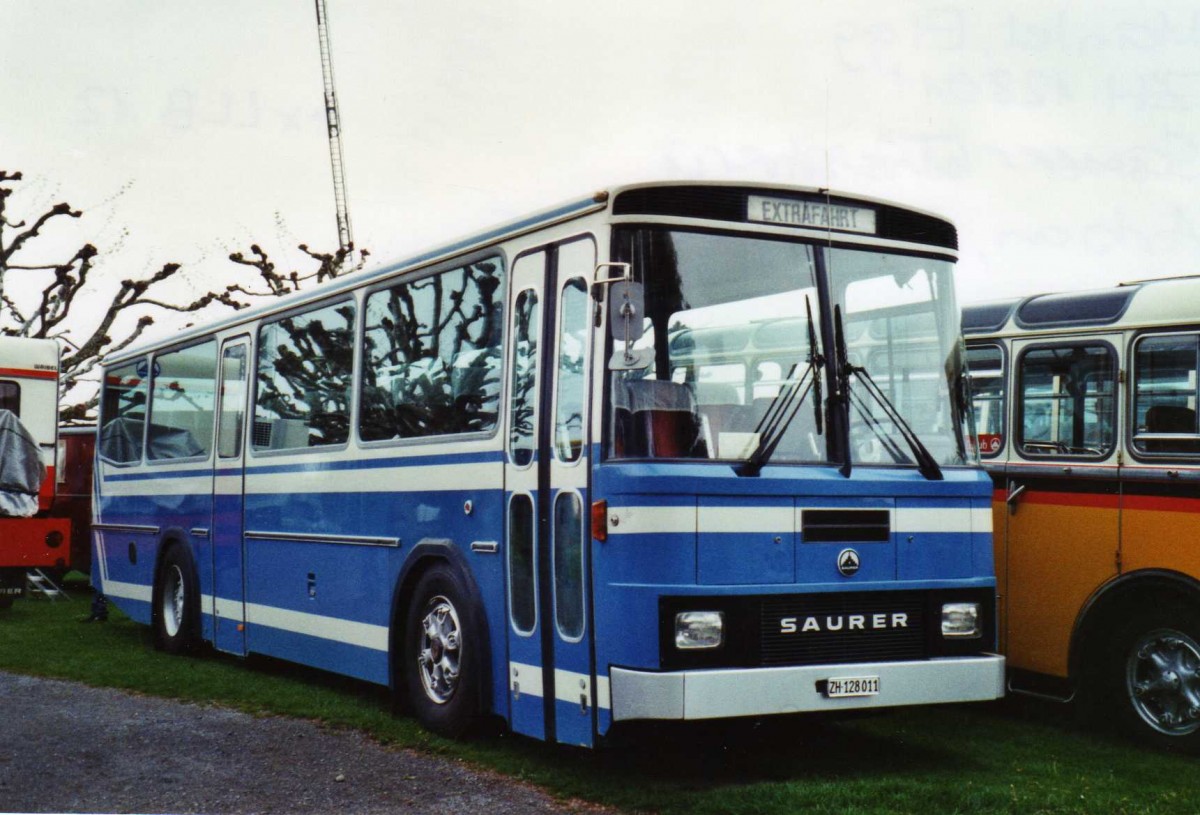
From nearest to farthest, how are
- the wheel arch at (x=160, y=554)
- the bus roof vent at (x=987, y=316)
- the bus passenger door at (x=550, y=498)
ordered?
the bus passenger door at (x=550, y=498), the bus roof vent at (x=987, y=316), the wheel arch at (x=160, y=554)

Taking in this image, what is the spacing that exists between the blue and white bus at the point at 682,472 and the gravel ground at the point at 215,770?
0.51 metres

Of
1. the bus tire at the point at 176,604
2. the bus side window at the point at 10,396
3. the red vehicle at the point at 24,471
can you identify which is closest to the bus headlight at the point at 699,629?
the bus tire at the point at 176,604

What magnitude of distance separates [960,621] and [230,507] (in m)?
6.46

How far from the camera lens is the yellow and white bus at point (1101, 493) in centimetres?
834

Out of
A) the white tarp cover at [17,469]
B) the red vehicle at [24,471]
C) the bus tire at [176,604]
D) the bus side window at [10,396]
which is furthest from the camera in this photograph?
the bus side window at [10,396]

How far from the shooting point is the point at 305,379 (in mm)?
10641

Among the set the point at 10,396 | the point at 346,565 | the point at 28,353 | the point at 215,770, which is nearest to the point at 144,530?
the point at 346,565

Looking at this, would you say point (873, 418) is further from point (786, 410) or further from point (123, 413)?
point (123, 413)

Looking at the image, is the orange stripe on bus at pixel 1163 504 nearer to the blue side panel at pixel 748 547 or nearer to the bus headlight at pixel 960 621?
the bus headlight at pixel 960 621

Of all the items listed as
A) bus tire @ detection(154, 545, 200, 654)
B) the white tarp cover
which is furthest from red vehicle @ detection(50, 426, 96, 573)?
bus tire @ detection(154, 545, 200, 654)

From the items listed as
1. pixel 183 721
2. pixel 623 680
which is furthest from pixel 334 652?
pixel 623 680

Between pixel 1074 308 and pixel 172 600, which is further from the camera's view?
pixel 172 600

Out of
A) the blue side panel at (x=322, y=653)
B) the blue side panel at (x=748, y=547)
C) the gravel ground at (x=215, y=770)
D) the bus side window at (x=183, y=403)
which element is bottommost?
the gravel ground at (x=215, y=770)

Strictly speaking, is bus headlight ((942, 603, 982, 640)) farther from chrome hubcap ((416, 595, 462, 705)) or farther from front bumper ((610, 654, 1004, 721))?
chrome hubcap ((416, 595, 462, 705))
